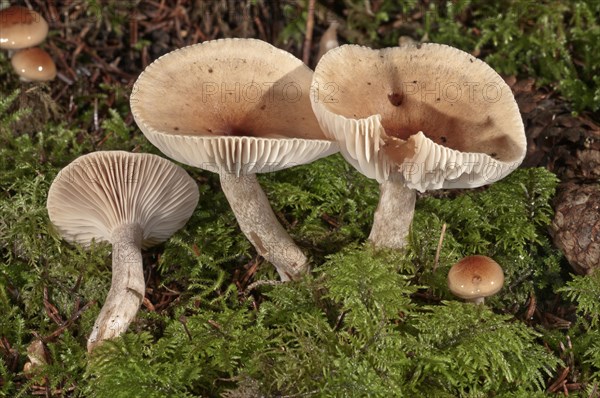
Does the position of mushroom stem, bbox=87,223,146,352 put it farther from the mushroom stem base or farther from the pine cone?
the pine cone

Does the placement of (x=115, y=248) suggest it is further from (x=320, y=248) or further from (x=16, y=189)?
(x=320, y=248)

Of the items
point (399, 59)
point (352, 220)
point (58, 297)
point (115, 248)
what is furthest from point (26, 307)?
point (399, 59)

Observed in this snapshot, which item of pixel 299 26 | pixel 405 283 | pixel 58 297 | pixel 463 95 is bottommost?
pixel 58 297

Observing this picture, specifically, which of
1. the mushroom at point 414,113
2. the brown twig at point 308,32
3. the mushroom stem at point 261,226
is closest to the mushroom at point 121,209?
the mushroom stem at point 261,226

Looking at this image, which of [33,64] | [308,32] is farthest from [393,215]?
[33,64]

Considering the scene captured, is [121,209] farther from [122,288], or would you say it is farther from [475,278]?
[475,278]

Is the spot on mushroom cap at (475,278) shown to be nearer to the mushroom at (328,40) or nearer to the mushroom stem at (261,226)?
the mushroom stem at (261,226)
